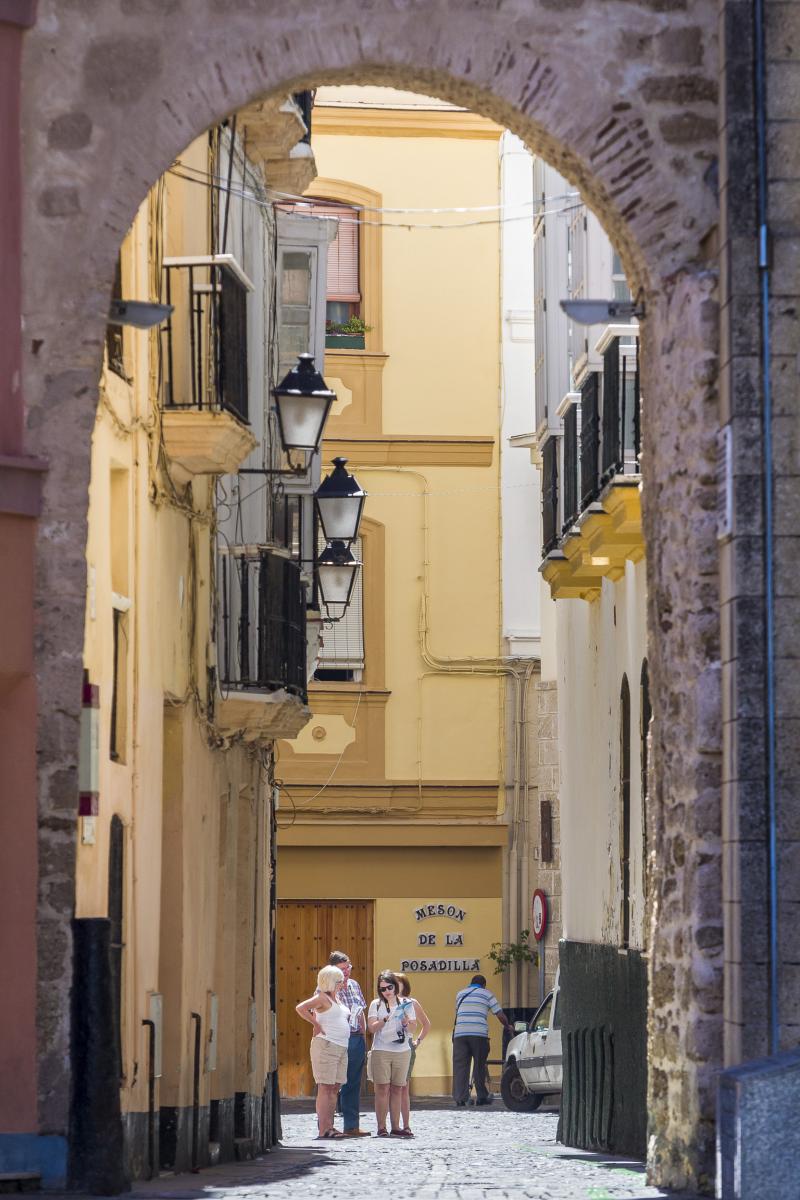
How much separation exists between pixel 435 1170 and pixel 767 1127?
6.12 m

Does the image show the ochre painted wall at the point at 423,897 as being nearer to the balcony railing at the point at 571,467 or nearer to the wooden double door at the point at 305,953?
the wooden double door at the point at 305,953

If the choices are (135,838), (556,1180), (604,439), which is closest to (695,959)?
(556,1180)

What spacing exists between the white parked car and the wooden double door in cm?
315

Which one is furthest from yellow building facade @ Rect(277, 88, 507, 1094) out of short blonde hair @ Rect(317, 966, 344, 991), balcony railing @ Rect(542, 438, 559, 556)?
short blonde hair @ Rect(317, 966, 344, 991)

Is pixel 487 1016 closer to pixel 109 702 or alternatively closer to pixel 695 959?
pixel 109 702

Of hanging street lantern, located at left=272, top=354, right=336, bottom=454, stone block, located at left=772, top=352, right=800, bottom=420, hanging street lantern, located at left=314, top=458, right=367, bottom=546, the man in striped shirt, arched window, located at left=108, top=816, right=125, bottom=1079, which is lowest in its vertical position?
the man in striped shirt

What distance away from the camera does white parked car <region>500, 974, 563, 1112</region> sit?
23.9 meters

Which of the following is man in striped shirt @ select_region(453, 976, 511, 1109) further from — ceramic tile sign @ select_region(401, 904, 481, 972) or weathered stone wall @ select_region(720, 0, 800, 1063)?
weathered stone wall @ select_region(720, 0, 800, 1063)

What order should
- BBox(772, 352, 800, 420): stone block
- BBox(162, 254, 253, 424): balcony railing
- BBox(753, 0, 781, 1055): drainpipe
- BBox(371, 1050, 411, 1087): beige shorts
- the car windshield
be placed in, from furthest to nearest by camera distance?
the car windshield, BBox(371, 1050, 411, 1087): beige shorts, BBox(162, 254, 253, 424): balcony railing, BBox(772, 352, 800, 420): stone block, BBox(753, 0, 781, 1055): drainpipe

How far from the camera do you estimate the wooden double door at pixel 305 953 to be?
27.9 m

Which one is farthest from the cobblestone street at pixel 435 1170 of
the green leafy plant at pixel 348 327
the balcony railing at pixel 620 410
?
the green leafy plant at pixel 348 327

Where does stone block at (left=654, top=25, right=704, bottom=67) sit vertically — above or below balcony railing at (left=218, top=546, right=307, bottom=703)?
above

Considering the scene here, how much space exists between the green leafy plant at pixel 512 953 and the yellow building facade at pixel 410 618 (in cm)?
16

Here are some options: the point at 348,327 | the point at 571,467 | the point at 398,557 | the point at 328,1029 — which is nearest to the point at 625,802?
the point at 571,467
